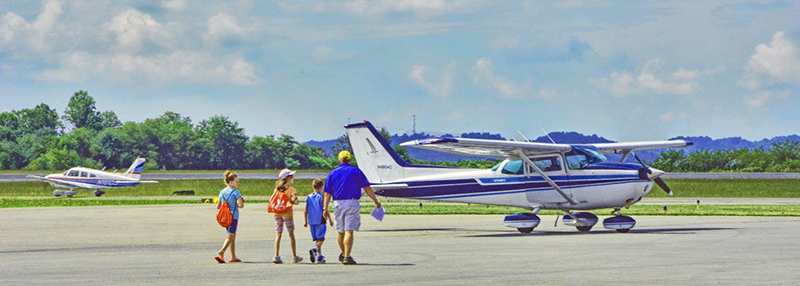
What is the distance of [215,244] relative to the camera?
20.9 metres

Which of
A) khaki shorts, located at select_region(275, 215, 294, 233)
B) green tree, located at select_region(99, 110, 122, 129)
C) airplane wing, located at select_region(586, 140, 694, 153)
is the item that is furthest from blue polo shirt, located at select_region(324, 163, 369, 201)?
green tree, located at select_region(99, 110, 122, 129)

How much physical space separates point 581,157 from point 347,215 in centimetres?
987

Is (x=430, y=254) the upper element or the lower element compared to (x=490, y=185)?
lower

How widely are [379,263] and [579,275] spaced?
341 cm

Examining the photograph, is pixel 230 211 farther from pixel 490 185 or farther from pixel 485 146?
pixel 490 185

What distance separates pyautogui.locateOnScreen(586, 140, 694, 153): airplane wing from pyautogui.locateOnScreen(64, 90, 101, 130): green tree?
468 ft

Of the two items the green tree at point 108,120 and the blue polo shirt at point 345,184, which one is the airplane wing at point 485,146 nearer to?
the blue polo shirt at point 345,184

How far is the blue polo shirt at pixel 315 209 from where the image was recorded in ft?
55.4

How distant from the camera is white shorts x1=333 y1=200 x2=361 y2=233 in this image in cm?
1636

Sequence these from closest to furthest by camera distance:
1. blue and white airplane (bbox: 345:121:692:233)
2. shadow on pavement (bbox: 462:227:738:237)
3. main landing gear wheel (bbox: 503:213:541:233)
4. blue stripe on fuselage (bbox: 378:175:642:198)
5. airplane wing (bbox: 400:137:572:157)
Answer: airplane wing (bbox: 400:137:572:157), shadow on pavement (bbox: 462:227:738:237), main landing gear wheel (bbox: 503:213:541:233), blue and white airplane (bbox: 345:121:692:233), blue stripe on fuselage (bbox: 378:175:642:198)

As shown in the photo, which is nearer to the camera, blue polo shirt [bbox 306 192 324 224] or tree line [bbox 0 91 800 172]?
blue polo shirt [bbox 306 192 324 224]

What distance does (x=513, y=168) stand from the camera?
83.1ft

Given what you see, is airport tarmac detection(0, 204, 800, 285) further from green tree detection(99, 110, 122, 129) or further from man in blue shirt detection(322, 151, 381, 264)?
green tree detection(99, 110, 122, 129)

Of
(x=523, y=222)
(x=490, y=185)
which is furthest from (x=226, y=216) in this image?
(x=490, y=185)
